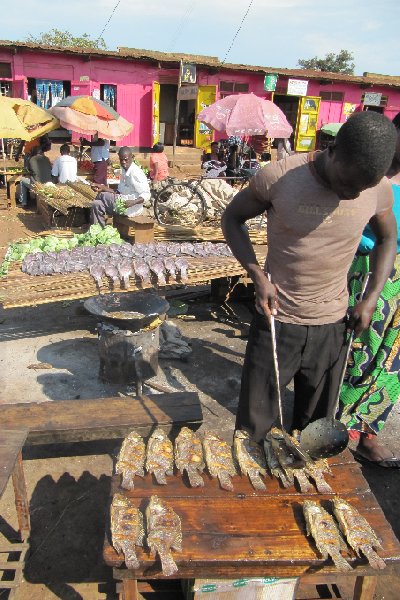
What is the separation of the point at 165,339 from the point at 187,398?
2.10 metres

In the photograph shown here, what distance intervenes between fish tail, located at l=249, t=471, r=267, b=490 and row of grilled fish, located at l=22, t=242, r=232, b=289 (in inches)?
115

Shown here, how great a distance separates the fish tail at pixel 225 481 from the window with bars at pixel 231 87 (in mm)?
18504

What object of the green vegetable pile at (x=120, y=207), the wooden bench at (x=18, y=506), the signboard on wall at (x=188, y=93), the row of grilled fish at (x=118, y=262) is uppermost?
the signboard on wall at (x=188, y=93)

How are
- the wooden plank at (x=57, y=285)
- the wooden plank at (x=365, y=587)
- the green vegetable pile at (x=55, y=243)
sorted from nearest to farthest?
the wooden plank at (x=365, y=587), the wooden plank at (x=57, y=285), the green vegetable pile at (x=55, y=243)

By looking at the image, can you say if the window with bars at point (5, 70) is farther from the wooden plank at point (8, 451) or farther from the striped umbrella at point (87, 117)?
the wooden plank at point (8, 451)

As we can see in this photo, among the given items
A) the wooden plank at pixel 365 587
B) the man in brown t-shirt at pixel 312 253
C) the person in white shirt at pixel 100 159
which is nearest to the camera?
the man in brown t-shirt at pixel 312 253

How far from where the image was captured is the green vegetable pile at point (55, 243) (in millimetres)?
5566

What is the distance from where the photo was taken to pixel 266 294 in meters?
2.51

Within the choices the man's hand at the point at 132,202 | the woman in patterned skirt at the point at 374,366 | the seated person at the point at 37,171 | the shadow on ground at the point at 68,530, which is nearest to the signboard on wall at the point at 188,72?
the seated person at the point at 37,171

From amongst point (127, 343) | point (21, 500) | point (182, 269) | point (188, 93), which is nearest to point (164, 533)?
point (21, 500)

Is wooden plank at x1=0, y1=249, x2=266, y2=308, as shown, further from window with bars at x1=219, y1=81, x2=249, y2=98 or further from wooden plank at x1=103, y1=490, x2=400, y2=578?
window with bars at x1=219, y1=81, x2=249, y2=98

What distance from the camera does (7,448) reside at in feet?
8.65

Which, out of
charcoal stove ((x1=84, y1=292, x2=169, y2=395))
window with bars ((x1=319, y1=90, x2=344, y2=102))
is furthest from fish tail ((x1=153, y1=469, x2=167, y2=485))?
window with bars ((x1=319, y1=90, x2=344, y2=102))

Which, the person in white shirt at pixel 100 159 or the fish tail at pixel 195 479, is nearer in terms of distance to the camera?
the fish tail at pixel 195 479
